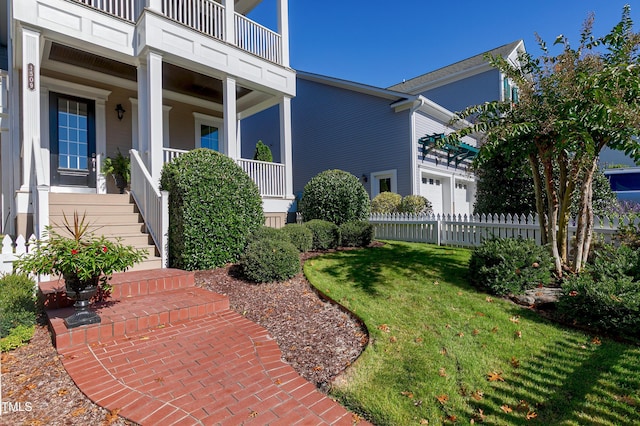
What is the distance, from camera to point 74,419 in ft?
7.51

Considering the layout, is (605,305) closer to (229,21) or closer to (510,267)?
(510,267)

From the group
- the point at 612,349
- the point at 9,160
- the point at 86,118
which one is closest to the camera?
the point at 612,349

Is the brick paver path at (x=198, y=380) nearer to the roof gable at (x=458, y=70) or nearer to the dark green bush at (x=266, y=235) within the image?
the dark green bush at (x=266, y=235)

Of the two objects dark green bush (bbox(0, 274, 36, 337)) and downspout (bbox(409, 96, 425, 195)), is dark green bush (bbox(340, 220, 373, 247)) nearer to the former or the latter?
downspout (bbox(409, 96, 425, 195))

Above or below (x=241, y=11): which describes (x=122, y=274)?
below

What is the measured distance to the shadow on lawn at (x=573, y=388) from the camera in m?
2.36

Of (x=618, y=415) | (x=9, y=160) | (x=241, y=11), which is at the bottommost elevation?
(x=618, y=415)

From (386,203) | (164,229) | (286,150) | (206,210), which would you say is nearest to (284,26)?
(286,150)

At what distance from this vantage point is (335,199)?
A: 8266 mm

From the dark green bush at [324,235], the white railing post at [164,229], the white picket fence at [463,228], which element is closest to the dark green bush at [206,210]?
the white railing post at [164,229]

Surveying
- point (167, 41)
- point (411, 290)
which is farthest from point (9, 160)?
point (411, 290)

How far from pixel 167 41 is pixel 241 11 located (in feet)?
13.5

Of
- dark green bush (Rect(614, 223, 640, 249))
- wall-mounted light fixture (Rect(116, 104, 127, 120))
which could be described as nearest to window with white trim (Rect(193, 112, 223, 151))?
wall-mounted light fixture (Rect(116, 104, 127, 120))

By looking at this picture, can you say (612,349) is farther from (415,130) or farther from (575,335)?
(415,130)
